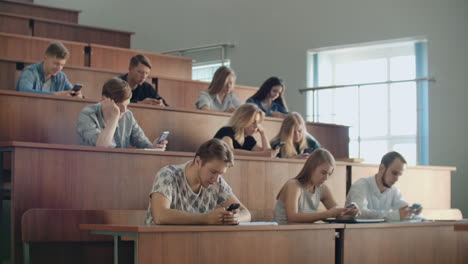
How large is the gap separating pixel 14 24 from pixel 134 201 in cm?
433

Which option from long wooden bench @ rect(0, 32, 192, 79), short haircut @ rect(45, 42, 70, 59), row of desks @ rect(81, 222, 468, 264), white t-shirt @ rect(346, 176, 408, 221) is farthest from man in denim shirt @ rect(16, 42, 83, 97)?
row of desks @ rect(81, 222, 468, 264)

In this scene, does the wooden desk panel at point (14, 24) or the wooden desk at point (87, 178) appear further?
the wooden desk panel at point (14, 24)

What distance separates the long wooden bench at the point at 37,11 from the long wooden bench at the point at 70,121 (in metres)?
3.95

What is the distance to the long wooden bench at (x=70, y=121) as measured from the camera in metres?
3.98

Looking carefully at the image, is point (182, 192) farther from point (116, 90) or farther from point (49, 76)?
point (49, 76)

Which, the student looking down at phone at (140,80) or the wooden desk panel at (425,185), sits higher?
the student looking down at phone at (140,80)

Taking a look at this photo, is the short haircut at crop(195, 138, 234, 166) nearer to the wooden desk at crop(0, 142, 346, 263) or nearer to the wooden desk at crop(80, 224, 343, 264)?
the wooden desk at crop(80, 224, 343, 264)

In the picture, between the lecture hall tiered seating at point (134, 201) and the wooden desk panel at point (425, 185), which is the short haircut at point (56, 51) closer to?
the lecture hall tiered seating at point (134, 201)

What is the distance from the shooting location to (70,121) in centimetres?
426

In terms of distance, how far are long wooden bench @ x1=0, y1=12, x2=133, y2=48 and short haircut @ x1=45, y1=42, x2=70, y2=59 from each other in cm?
285

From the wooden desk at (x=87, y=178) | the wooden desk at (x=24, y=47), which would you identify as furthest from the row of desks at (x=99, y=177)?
the wooden desk at (x=24, y=47)

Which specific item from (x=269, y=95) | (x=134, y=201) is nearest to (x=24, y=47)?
(x=269, y=95)

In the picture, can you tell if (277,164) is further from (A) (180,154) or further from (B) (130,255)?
(B) (130,255)

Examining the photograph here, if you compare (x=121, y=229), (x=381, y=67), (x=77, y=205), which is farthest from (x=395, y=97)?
(x=121, y=229)
